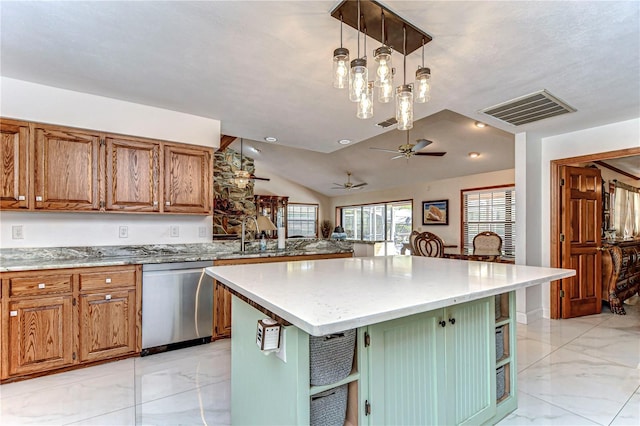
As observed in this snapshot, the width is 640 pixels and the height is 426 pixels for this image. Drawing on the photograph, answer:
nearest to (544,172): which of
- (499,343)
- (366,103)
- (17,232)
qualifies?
(499,343)

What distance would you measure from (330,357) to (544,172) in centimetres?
412

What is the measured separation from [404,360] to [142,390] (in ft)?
6.33

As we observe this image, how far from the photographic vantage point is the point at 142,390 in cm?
225

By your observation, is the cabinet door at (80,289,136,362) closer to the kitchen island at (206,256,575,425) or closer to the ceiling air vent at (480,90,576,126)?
the kitchen island at (206,256,575,425)

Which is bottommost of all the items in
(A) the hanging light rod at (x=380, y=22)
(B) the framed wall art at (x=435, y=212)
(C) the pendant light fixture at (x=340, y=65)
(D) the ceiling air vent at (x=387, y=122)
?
(B) the framed wall art at (x=435, y=212)

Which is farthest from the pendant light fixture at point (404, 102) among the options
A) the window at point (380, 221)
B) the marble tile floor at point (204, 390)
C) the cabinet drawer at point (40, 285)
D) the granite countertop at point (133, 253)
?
the window at point (380, 221)

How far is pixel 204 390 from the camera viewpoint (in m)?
2.26

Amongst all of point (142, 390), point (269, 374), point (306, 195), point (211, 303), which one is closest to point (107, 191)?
point (211, 303)

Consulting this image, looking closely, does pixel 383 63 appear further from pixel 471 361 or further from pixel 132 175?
pixel 132 175

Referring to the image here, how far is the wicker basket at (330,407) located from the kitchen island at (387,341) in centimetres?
1

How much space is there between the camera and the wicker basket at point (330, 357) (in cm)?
119

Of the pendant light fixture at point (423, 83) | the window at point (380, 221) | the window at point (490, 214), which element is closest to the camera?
the pendant light fixture at point (423, 83)

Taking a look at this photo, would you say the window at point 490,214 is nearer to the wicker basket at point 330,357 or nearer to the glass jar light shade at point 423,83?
the glass jar light shade at point 423,83

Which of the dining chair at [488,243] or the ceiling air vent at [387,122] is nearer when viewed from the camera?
the ceiling air vent at [387,122]
